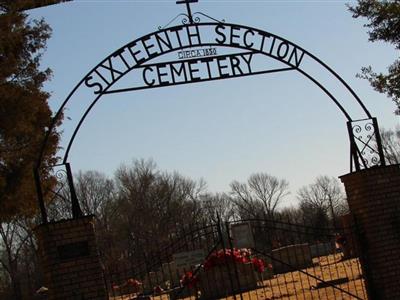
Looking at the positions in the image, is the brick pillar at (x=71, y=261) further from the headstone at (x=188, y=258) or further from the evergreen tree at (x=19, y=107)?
the evergreen tree at (x=19, y=107)

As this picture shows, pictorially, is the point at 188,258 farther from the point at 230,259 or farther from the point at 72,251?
the point at 230,259

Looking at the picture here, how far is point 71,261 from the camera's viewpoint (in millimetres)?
8133

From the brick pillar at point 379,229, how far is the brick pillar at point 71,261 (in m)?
4.02

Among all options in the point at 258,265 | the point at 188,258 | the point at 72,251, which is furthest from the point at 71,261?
the point at 258,265

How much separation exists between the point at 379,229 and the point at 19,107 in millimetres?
9651

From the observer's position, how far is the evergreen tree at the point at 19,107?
51.4 feet

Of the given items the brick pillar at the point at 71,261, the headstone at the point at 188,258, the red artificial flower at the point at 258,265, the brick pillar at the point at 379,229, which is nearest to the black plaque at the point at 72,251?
the brick pillar at the point at 71,261

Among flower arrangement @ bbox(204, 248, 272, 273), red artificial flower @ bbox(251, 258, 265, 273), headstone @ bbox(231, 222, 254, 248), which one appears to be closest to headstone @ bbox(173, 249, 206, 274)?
headstone @ bbox(231, 222, 254, 248)

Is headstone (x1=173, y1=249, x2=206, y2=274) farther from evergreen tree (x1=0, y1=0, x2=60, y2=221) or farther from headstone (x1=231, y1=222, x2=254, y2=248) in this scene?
evergreen tree (x1=0, y1=0, x2=60, y2=221)

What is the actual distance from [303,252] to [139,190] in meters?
38.0

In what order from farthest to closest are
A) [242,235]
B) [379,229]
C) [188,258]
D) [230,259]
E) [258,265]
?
[258,265] < [230,259] < [379,229] < [242,235] < [188,258]

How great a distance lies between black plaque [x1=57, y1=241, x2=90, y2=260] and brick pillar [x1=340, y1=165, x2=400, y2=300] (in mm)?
4166

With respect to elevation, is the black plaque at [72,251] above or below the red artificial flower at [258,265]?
above

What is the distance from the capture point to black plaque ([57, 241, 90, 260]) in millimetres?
8148
